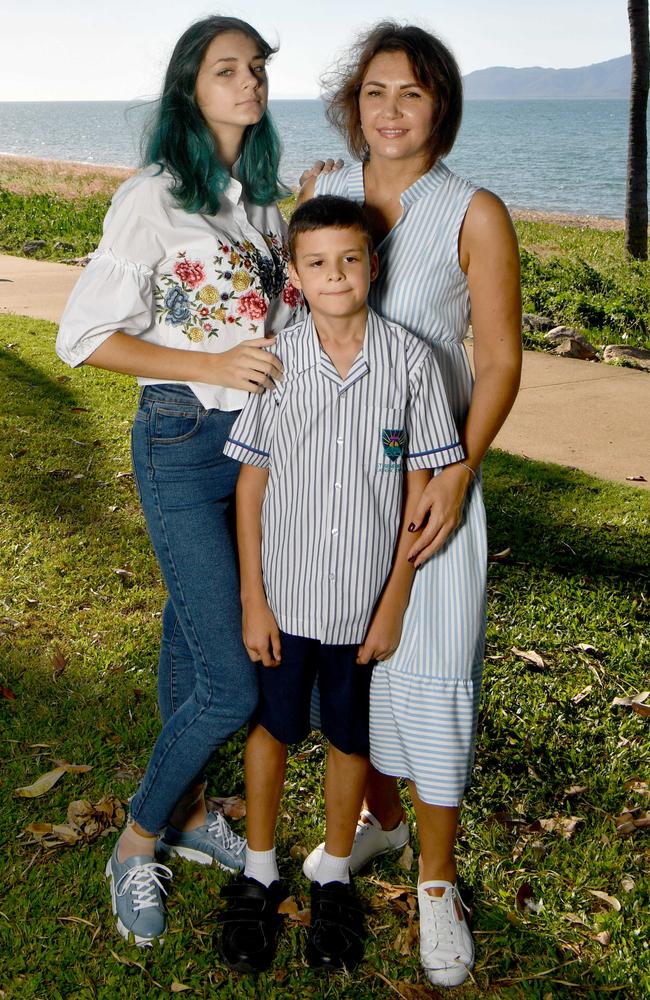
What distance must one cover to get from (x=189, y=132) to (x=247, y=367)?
63 cm

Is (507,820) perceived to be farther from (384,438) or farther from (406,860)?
(384,438)

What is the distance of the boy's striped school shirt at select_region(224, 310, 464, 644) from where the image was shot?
224 centimetres

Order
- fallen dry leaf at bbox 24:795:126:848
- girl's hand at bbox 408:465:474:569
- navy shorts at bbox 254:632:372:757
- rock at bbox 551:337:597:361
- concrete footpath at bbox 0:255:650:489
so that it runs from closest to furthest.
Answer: girl's hand at bbox 408:465:474:569
navy shorts at bbox 254:632:372:757
fallen dry leaf at bbox 24:795:126:848
concrete footpath at bbox 0:255:650:489
rock at bbox 551:337:597:361

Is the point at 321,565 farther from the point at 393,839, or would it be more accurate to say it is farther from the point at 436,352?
the point at 393,839

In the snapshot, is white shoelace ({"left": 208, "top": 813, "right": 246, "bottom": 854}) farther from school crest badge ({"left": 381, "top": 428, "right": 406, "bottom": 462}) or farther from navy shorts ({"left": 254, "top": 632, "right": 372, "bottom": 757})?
school crest badge ({"left": 381, "top": 428, "right": 406, "bottom": 462})

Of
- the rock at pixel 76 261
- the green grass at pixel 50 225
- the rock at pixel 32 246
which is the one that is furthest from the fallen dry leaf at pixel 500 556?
the rock at pixel 32 246

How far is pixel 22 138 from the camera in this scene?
4867 inches

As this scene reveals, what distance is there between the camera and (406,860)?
293 cm

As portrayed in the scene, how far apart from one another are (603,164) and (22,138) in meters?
85.1

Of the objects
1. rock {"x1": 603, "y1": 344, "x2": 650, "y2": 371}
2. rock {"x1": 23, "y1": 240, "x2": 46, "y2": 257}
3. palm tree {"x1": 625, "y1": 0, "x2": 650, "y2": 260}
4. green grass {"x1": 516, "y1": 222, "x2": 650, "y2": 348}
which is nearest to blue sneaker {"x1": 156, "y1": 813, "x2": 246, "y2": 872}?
rock {"x1": 603, "y1": 344, "x2": 650, "y2": 371}

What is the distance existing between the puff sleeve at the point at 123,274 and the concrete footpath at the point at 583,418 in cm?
399

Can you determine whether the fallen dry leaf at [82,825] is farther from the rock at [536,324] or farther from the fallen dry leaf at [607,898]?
the rock at [536,324]

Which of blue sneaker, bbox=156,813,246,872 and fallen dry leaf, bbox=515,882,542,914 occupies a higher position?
blue sneaker, bbox=156,813,246,872

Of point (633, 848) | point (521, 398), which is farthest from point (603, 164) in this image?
point (633, 848)
